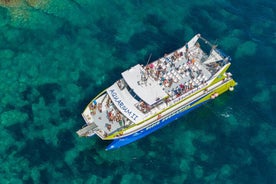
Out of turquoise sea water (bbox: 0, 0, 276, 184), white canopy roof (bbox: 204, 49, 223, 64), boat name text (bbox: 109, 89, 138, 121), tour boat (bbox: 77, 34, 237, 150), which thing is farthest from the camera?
white canopy roof (bbox: 204, 49, 223, 64)

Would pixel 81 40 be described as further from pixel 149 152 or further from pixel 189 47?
pixel 149 152

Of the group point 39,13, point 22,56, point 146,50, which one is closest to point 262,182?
point 146,50

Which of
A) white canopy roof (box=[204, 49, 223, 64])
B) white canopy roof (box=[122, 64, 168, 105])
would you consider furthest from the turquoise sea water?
white canopy roof (box=[204, 49, 223, 64])

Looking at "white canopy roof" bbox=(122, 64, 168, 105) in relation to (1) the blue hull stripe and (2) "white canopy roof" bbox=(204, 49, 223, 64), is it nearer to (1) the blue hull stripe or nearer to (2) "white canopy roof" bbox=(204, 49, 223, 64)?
(1) the blue hull stripe

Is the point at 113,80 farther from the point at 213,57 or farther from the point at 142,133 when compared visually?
the point at 213,57

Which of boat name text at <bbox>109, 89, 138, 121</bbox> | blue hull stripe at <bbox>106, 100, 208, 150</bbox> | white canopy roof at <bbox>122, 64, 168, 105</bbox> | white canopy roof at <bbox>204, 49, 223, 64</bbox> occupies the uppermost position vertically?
white canopy roof at <bbox>204, 49, 223, 64</bbox>

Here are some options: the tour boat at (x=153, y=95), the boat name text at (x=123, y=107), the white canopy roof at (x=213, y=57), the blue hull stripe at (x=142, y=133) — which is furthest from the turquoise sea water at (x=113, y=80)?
the white canopy roof at (x=213, y=57)

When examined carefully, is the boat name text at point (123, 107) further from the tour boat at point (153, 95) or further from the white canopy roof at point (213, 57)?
the white canopy roof at point (213, 57)
